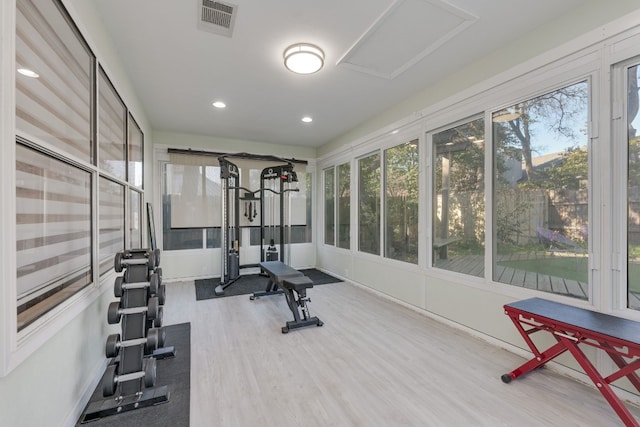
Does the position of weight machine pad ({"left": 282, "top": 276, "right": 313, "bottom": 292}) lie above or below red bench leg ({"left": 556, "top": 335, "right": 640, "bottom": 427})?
above

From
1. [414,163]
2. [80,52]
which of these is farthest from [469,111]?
[80,52]

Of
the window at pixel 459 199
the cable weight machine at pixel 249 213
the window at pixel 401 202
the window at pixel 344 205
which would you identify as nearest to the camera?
the window at pixel 459 199

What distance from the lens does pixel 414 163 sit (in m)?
3.80

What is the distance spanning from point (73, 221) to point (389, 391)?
247 cm

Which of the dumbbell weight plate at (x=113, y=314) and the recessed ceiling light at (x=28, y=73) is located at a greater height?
the recessed ceiling light at (x=28, y=73)

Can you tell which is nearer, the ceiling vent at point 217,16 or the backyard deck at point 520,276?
the ceiling vent at point 217,16

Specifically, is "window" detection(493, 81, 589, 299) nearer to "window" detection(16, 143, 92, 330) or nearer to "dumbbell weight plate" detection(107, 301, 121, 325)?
"dumbbell weight plate" detection(107, 301, 121, 325)

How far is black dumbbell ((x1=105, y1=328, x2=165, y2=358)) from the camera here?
1.85 meters

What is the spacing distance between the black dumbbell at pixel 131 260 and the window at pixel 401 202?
3.08m

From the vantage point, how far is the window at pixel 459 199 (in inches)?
116

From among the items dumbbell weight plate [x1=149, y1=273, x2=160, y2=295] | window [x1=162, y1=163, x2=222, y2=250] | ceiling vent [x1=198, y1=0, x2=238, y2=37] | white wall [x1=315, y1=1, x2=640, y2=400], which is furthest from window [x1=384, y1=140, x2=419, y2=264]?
window [x1=162, y1=163, x2=222, y2=250]

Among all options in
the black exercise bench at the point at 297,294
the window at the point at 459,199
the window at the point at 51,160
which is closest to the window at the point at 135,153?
the window at the point at 51,160

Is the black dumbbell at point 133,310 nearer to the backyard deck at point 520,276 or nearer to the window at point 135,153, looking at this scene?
the window at point 135,153

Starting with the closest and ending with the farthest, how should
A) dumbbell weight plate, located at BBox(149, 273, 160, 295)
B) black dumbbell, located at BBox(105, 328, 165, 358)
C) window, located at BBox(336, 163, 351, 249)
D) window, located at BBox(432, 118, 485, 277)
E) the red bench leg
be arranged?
the red bench leg → black dumbbell, located at BBox(105, 328, 165, 358) → dumbbell weight plate, located at BBox(149, 273, 160, 295) → window, located at BBox(432, 118, 485, 277) → window, located at BBox(336, 163, 351, 249)
